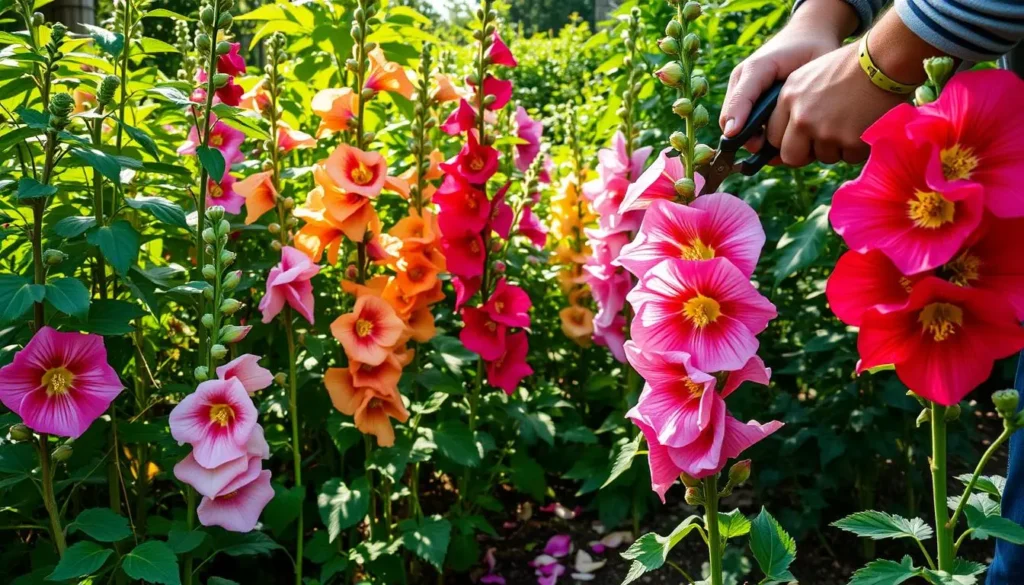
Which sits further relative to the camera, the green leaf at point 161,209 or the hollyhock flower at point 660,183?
the green leaf at point 161,209

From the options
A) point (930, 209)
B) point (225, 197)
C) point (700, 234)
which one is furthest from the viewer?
point (225, 197)

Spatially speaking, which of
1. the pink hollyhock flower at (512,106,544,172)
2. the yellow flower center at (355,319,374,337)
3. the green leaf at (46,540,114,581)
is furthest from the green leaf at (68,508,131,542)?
the pink hollyhock flower at (512,106,544,172)

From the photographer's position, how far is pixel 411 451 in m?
2.03

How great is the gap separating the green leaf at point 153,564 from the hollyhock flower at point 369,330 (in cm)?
59

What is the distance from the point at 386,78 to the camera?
202cm

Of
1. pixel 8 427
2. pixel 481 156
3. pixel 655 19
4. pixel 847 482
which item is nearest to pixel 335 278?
pixel 481 156

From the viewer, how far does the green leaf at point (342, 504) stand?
1905 mm

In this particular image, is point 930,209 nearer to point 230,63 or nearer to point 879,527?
point 879,527

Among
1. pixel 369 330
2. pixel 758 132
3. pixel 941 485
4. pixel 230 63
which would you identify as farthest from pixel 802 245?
pixel 230 63

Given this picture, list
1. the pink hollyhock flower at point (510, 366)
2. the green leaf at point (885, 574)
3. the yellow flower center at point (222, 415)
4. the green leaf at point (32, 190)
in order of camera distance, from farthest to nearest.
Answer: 1. the pink hollyhock flower at point (510, 366)
2. the yellow flower center at point (222, 415)
3. the green leaf at point (32, 190)
4. the green leaf at point (885, 574)

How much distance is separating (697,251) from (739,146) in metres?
0.22

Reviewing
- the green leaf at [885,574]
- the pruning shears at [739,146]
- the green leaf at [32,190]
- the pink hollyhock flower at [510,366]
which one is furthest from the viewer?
the pink hollyhock flower at [510,366]

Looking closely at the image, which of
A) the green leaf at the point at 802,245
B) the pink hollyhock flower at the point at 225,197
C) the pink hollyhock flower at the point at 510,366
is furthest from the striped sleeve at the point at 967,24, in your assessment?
the pink hollyhock flower at the point at 225,197

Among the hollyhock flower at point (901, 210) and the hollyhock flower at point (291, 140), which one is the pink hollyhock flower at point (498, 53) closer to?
the hollyhock flower at point (291, 140)
